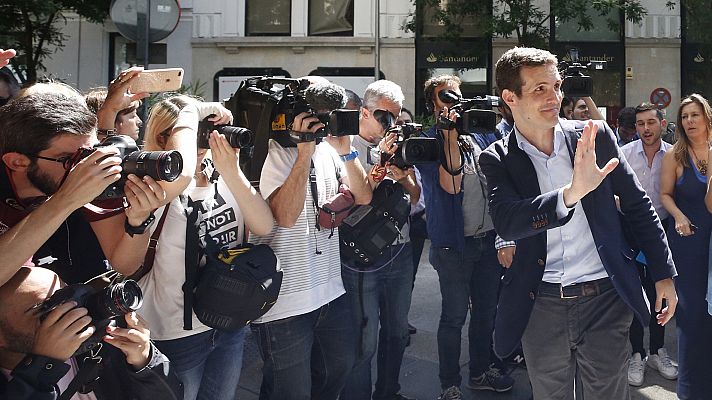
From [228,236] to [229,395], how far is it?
690 millimetres

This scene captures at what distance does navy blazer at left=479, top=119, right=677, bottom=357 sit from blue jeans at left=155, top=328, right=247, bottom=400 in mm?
1252

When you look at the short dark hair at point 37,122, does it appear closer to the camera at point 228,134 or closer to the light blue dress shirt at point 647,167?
the camera at point 228,134

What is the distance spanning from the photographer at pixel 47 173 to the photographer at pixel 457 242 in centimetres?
248

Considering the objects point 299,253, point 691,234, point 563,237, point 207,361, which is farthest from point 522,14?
point 207,361

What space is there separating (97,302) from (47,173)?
0.48 metres

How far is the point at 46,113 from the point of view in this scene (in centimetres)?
205

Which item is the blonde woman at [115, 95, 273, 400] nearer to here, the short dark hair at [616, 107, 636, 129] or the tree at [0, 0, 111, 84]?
the short dark hair at [616, 107, 636, 129]

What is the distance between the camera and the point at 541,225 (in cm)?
280

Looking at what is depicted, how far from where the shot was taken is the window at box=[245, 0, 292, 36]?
18.9 m

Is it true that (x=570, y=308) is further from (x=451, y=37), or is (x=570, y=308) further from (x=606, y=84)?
(x=606, y=84)

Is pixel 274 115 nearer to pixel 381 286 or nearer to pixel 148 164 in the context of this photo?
pixel 148 164

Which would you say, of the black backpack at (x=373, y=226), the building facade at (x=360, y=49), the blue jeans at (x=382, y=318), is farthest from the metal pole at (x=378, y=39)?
the black backpack at (x=373, y=226)

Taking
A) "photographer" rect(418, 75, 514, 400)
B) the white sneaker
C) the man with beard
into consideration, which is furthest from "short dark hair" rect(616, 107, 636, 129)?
"photographer" rect(418, 75, 514, 400)

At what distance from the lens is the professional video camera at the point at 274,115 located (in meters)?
3.09
